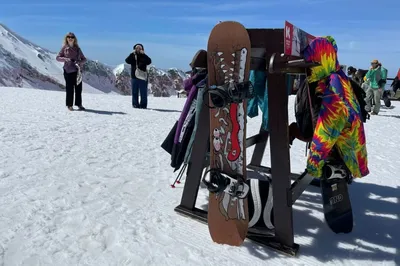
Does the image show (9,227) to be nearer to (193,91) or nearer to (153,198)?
(153,198)

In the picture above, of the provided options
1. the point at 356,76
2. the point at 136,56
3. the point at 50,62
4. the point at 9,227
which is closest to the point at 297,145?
the point at 9,227

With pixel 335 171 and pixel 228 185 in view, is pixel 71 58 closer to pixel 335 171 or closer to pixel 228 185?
pixel 228 185

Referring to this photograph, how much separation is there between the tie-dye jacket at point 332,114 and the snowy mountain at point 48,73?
64074mm

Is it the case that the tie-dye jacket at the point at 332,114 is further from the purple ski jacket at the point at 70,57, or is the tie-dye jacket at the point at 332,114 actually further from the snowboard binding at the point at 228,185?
the purple ski jacket at the point at 70,57

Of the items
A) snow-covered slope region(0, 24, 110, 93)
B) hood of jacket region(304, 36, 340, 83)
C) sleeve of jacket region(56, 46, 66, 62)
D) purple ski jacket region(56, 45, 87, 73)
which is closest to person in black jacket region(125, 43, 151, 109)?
purple ski jacket region(56, 45, 87, 73)

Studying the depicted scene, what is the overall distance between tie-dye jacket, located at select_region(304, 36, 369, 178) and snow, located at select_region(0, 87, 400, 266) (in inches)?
25.3

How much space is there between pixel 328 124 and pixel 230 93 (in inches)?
28.1

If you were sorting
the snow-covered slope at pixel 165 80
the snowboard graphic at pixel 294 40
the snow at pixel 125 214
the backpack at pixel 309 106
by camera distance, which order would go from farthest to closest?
the snow-covered slope at pixel 165 80, the backpack at pixel 309 106, the snow at pixel 125 214, the snowboard graphic at pixel 294 40

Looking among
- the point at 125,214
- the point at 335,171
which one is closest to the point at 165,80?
the point at 125,214

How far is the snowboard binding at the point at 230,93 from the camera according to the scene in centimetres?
214

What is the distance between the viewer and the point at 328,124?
7.39ft

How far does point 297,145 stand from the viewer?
6086mm

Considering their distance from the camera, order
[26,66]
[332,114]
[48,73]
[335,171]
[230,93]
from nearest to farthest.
Result: [230,93] < [332,114] < [335,171] < [48,73] < [26,66]

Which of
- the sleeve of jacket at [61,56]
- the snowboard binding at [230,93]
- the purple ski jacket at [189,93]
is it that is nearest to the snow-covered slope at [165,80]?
the sleeve of jacket at [61,56]
